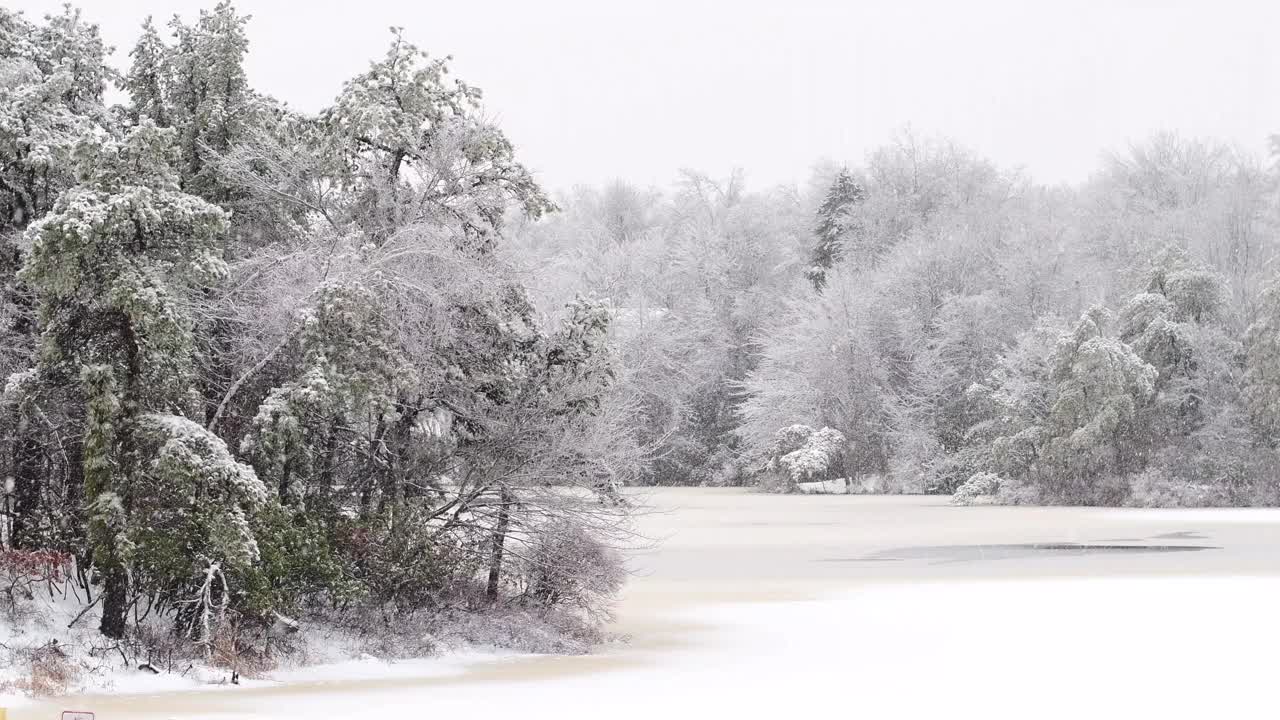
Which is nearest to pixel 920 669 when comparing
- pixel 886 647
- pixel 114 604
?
pixel 886 647

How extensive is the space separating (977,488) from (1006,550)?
20.3 metres

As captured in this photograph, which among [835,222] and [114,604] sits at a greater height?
[835,222]

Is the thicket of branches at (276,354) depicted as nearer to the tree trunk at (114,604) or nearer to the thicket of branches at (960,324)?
the tree trunk at (114,604)

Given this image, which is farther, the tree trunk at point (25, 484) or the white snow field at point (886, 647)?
the tree trunk at point (25, 484)

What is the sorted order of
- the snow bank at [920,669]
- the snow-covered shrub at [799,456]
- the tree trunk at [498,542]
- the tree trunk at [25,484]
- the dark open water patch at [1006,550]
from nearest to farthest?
1. the snow bank at [920,669]
2. the tree trunk at [25,484]
3. the tree trunk at [498,542]
4. the dark open water patch at [1006,550]
5. the snow-covered shrub at [799,456]

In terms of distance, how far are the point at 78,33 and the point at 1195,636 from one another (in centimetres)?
1443

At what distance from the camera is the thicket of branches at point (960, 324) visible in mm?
51031

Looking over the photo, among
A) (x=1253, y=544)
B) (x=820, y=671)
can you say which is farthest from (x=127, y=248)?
(x=1253, y=544)

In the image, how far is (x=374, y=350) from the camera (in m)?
16.6

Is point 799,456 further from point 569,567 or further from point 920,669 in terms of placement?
point 920,669

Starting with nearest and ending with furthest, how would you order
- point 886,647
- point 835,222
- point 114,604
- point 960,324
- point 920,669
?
point 114,604
point 920,669
point 886,647
point 960,324
point 835,222

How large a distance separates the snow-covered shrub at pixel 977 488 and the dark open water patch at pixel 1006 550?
18.2 metres

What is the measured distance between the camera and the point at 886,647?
18.4 meters

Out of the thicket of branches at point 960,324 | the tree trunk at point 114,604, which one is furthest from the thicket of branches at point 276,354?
the thicket of branches at point 960,324
